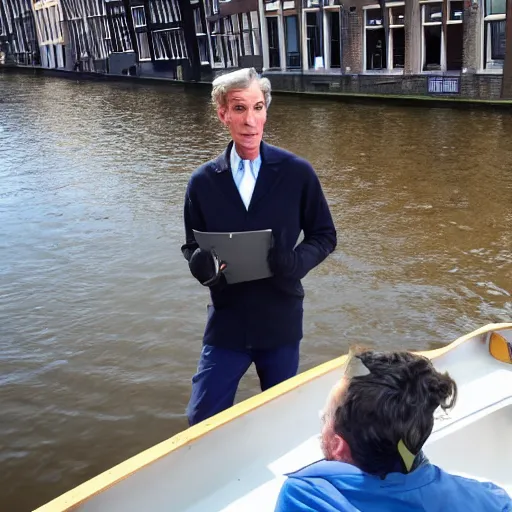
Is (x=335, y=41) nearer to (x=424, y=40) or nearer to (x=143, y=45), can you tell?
(x=424, y=40)

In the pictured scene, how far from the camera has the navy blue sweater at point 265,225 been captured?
2643mm

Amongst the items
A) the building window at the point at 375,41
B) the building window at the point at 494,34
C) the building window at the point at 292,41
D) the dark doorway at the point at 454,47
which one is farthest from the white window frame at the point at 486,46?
the building window at the point at 292,41

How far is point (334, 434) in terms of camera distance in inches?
61.3

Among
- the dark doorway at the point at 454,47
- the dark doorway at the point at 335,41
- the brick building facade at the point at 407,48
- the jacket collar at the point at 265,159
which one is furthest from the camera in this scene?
the dark doorway at the point at 335,41

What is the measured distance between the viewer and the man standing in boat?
260cm

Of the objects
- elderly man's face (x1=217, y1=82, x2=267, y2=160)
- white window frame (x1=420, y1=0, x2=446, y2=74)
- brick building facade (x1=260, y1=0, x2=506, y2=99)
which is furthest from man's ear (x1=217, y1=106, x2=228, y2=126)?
white window frame (x1=420, y1=0, x2=446, y2=74)

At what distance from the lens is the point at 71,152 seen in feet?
46.6

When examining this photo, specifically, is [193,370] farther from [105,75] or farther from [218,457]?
[105,75]

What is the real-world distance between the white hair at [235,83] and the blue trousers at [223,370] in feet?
3.47

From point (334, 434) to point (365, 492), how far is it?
15 centimetres

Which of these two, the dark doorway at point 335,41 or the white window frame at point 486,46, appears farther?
the dark doorway at point 335,41

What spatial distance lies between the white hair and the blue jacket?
5.03ft

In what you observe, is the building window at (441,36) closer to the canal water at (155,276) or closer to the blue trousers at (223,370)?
the canal water at (155,276)

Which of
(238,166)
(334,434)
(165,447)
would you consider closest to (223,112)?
(238,166)
